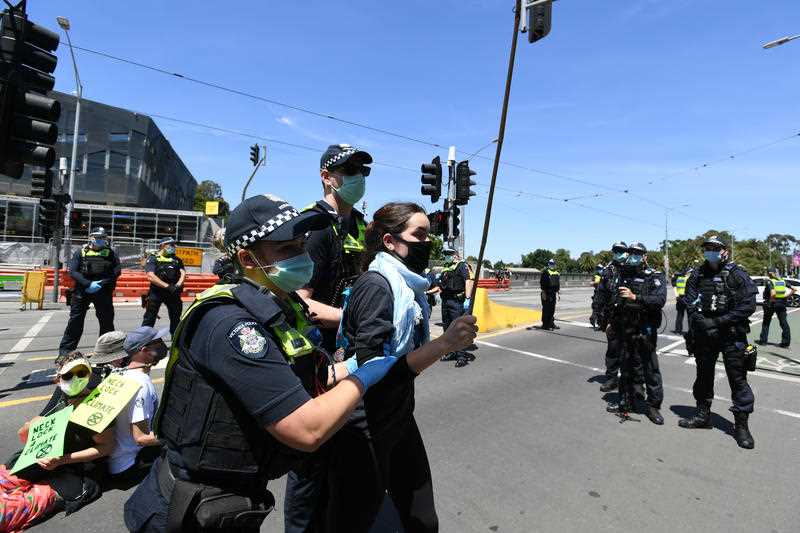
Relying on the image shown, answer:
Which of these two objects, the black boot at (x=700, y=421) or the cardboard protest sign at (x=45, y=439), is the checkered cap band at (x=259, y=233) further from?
the black boot at (x=700, y=421)

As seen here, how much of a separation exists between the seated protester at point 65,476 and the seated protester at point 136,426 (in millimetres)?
95

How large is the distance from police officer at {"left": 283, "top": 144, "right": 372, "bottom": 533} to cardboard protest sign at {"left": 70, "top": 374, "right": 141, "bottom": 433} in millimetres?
1425

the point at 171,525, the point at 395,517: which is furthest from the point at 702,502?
the point at 171,525

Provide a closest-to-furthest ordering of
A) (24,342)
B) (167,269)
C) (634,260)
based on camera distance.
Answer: (634,260) → (167,269) → (24,342)

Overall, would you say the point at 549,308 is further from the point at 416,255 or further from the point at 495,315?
the point at 416,255

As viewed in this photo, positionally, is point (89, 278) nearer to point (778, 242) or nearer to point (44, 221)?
point (44, 221)

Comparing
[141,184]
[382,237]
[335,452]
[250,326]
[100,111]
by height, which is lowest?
[335,452]

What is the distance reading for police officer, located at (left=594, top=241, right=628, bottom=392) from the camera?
252 inches

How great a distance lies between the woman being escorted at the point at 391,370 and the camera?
6.62ft

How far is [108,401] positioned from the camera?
3236mm

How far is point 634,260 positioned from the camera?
19.0 feet

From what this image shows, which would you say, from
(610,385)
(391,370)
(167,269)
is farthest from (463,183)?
(391,370)

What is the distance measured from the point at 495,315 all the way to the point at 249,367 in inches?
455

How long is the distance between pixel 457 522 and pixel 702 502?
1.92 metres
